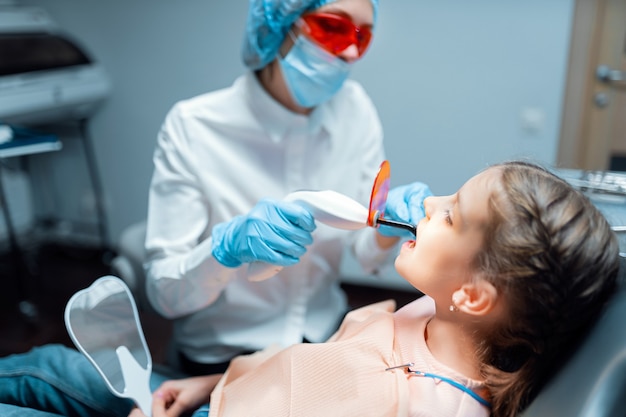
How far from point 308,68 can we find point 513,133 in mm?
1536

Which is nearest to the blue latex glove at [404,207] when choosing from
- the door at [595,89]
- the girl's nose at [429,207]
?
the girl's nose at [429,207]

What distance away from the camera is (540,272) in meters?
0.78

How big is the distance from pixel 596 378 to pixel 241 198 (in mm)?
867

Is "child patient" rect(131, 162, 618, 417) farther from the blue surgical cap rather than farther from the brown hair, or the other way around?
the blue surgical cap

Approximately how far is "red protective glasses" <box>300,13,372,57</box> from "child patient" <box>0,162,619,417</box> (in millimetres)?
473

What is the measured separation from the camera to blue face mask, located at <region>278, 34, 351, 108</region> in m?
1.26

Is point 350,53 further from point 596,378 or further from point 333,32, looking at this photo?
point 596,378

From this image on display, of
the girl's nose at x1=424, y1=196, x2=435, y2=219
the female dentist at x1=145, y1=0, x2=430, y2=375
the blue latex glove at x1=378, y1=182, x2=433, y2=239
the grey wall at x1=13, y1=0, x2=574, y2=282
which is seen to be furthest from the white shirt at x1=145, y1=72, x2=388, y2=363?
the grey wall at x1=13, y1=0, x2=574, y2=282

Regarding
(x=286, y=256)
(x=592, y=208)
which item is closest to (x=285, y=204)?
(x=286, y=256)

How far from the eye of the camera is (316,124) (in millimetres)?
1383

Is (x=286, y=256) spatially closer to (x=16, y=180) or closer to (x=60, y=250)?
(x=16, y=180)

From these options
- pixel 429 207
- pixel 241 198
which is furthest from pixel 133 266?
pixel 429 207

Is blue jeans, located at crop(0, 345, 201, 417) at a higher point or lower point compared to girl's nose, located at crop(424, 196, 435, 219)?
lower

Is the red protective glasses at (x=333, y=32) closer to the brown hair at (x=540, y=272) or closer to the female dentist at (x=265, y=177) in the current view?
the female dentist at (x=265, y=177)
